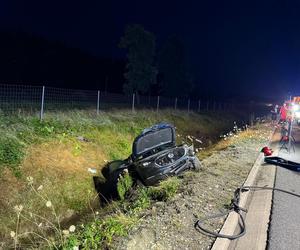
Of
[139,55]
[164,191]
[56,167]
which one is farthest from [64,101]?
[139,55]

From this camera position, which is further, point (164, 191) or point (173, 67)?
point (173, 67)

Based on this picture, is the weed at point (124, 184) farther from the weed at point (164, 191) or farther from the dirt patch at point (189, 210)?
the weed at point (164, 191)

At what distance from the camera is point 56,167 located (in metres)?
10.9

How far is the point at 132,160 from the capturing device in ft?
32.8

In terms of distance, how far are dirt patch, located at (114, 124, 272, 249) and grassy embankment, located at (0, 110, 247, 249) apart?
263 millimetres

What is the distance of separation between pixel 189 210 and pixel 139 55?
34.8 metres

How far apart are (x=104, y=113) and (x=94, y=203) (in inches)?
332

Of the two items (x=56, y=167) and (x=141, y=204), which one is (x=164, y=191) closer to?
(x=141, y=204)

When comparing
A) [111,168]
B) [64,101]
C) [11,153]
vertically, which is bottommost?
[111,168]

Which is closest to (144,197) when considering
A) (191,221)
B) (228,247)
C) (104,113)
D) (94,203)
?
(191,221)

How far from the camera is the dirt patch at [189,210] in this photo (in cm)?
490

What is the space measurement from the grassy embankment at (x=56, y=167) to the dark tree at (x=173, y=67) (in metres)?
27.8

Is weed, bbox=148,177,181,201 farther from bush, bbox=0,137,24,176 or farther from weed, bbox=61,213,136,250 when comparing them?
bush, bbox=0,137,24,176

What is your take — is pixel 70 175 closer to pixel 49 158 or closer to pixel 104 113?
pixel 49 158
